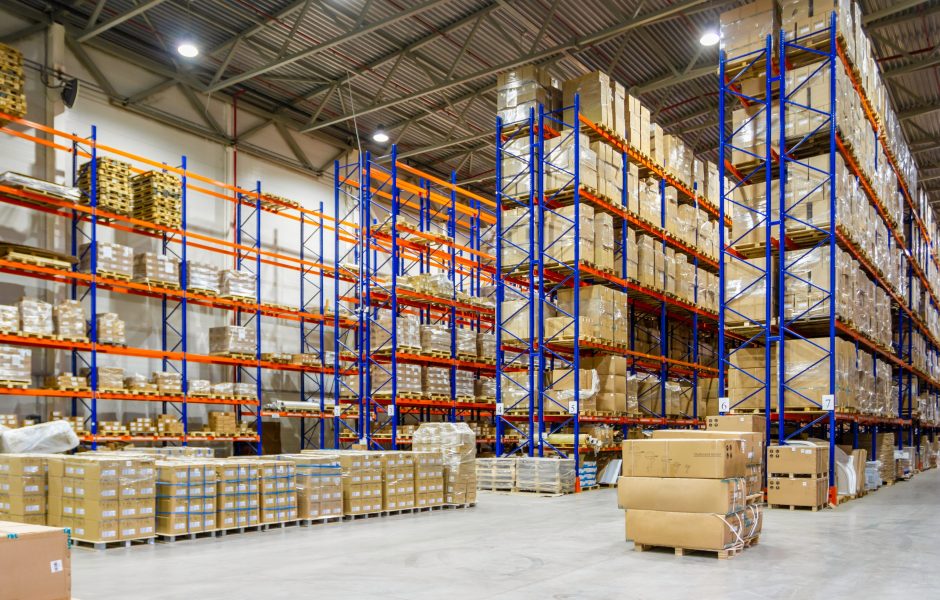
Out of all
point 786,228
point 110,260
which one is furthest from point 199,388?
point 786,228

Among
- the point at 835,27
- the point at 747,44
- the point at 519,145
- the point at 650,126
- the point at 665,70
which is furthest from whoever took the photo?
the point at 665,70

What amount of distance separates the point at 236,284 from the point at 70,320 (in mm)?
3739

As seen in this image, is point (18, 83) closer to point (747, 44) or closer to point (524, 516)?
point (524, 516)

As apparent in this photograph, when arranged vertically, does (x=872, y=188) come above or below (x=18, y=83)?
below

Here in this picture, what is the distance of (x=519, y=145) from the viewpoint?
1516cm

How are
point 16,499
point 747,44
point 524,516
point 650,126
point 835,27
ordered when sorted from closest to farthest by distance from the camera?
point 16,499, point 524,516, point 835,27, point 747,44, point 650,126

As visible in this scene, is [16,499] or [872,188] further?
[872,188]

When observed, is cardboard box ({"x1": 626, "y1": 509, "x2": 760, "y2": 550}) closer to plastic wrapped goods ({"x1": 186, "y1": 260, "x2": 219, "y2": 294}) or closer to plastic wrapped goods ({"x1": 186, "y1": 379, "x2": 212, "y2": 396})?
plastic wrapped goods ({"x1": 186, "y1": 379, "x2": 212, "y2": 396})

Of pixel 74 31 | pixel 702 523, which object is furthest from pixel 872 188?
pixel 74 31

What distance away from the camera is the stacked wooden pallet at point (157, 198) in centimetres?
1530

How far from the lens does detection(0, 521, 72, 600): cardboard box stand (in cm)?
378

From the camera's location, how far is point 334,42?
15789 millimetres

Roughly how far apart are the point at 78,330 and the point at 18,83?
13.1ft

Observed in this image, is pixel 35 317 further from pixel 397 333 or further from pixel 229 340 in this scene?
pixel 397 333
